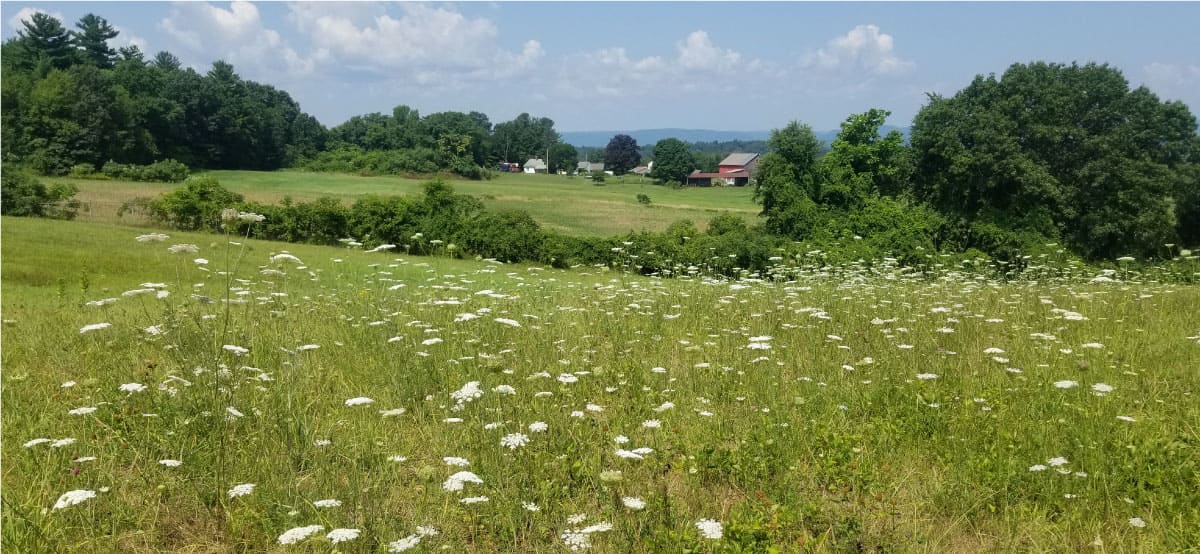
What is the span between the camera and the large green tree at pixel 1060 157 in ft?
119

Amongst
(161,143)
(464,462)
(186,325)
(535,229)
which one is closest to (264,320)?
(186,325)

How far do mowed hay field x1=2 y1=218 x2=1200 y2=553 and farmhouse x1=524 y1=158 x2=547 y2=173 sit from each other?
145m

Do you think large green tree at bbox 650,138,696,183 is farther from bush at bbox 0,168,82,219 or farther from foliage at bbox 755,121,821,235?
bush at bbox 0,168,82,219

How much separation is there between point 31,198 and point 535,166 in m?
123

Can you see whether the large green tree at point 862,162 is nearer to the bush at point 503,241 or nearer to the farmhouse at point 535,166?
the bush at point 503,241

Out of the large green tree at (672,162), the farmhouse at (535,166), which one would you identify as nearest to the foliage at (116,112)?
the farmhouse at (535,166)

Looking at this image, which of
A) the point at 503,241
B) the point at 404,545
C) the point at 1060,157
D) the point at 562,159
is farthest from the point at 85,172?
the point at 562,159

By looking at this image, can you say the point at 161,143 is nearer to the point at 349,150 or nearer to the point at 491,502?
the point at 349,150

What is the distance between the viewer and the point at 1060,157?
37781 mm

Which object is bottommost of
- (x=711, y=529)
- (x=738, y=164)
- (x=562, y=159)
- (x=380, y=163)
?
(x=738, y=164)

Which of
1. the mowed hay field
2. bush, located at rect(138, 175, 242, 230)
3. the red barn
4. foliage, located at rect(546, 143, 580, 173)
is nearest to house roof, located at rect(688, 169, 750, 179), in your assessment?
the red barn

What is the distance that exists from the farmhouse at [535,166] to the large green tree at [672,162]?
93.1 feet

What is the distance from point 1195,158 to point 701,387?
50.3 meters

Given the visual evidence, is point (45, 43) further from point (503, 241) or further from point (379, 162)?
point (503, 241)
